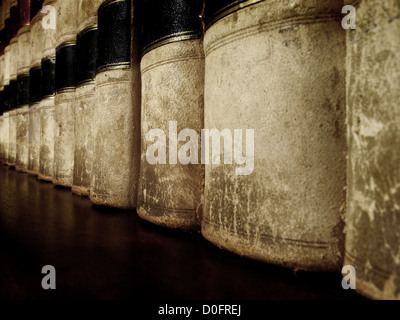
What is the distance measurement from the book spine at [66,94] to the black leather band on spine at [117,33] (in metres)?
1.53

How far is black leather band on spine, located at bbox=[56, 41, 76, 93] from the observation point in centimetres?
406

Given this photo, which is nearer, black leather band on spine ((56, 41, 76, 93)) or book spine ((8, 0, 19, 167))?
black leather band on spine ((56, 41, 76, 93))

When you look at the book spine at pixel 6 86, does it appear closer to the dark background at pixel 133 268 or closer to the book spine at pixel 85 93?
the book spine at pixel 85 93

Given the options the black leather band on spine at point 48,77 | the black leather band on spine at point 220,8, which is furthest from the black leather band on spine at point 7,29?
the black leather band on spine at point 220,8

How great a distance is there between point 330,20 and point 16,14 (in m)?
9.78

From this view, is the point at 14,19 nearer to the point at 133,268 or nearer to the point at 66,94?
the point at 66,94

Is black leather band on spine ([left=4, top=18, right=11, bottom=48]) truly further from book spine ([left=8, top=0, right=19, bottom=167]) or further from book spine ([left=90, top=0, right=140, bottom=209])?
book spine ([left=90, top=0, right=140, bottom=209])

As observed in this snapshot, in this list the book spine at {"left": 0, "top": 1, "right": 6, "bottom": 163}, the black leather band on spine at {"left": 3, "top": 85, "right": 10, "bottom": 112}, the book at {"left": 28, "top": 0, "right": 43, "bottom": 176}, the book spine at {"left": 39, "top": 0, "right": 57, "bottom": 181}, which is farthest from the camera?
the book spine at {"left": 0, "top": 1, "right": 6, "bottom": 163}

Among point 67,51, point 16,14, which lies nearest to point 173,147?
point 67,51

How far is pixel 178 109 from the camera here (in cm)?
209

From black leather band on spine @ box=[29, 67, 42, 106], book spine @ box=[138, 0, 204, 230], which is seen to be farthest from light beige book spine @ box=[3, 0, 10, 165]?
book spine @ box=[138, 0, 204, 230]

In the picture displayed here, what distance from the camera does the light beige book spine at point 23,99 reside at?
6613 millimetres

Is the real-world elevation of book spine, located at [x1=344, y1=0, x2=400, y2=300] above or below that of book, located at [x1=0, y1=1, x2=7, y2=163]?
below

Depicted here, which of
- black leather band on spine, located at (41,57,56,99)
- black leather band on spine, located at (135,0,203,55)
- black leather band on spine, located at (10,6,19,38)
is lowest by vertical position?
black leather band on spine, located at (135,0,203,55)
